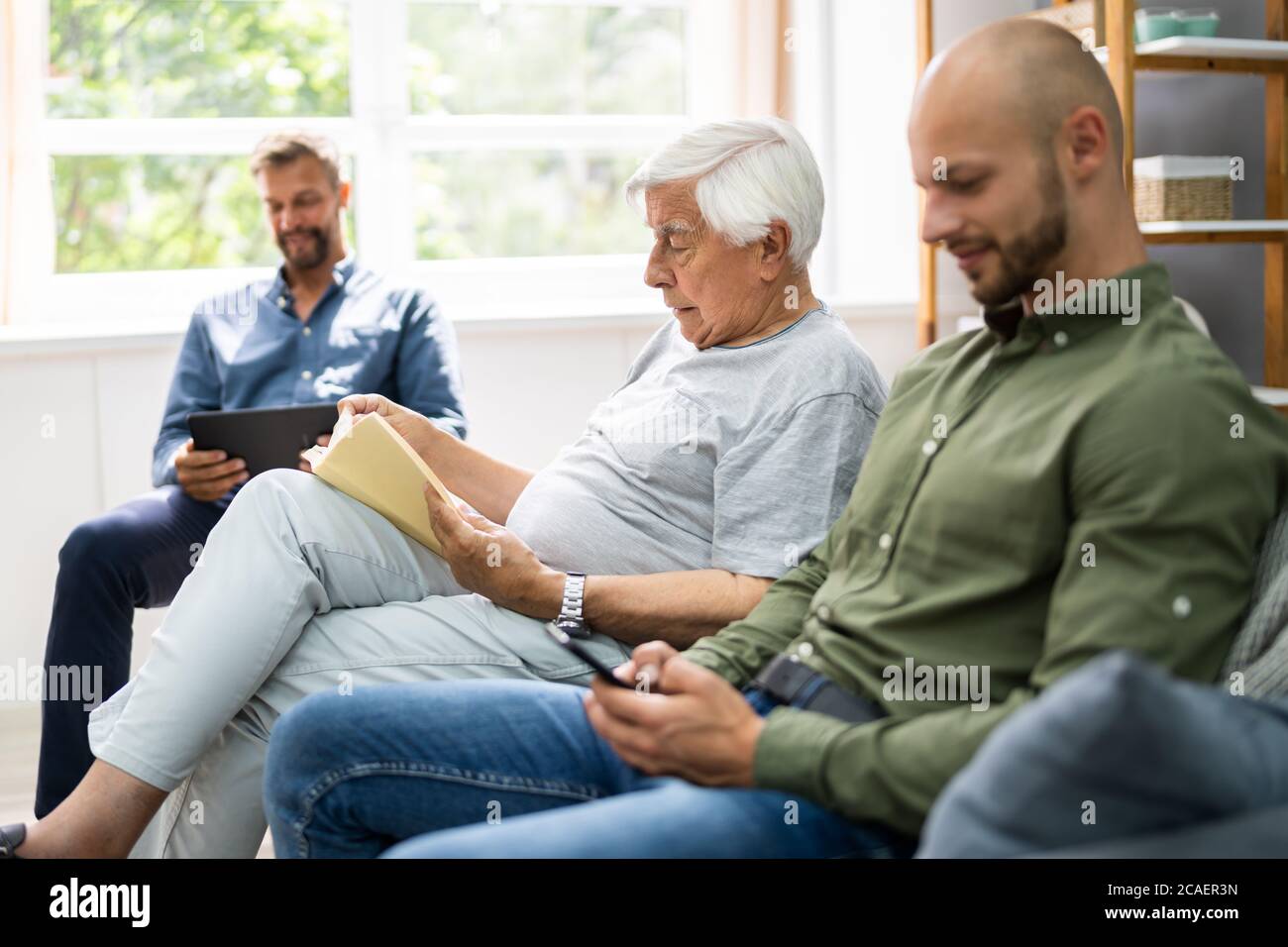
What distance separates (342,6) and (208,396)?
4.35 ft

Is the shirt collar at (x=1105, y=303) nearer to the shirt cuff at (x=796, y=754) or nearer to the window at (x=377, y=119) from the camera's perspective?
the shirt cuff at (x=796, y=754)

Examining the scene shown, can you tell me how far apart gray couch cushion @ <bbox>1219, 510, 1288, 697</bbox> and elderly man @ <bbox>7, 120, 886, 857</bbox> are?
1.76ft

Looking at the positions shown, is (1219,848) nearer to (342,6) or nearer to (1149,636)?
(1149,636)

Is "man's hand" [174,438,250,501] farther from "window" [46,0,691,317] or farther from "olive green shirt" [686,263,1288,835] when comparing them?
"olive green shirt" [686,263,1288,835]

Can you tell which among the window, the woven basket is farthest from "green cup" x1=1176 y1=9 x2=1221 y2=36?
the window

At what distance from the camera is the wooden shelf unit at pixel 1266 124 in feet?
8.60

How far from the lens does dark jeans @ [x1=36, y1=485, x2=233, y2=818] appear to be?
7.14ft

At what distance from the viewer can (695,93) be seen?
3631 mm

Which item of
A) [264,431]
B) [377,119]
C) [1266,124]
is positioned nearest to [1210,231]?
[1266,124]

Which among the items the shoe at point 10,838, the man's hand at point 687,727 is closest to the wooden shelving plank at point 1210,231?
the man's hand at point 687,727
